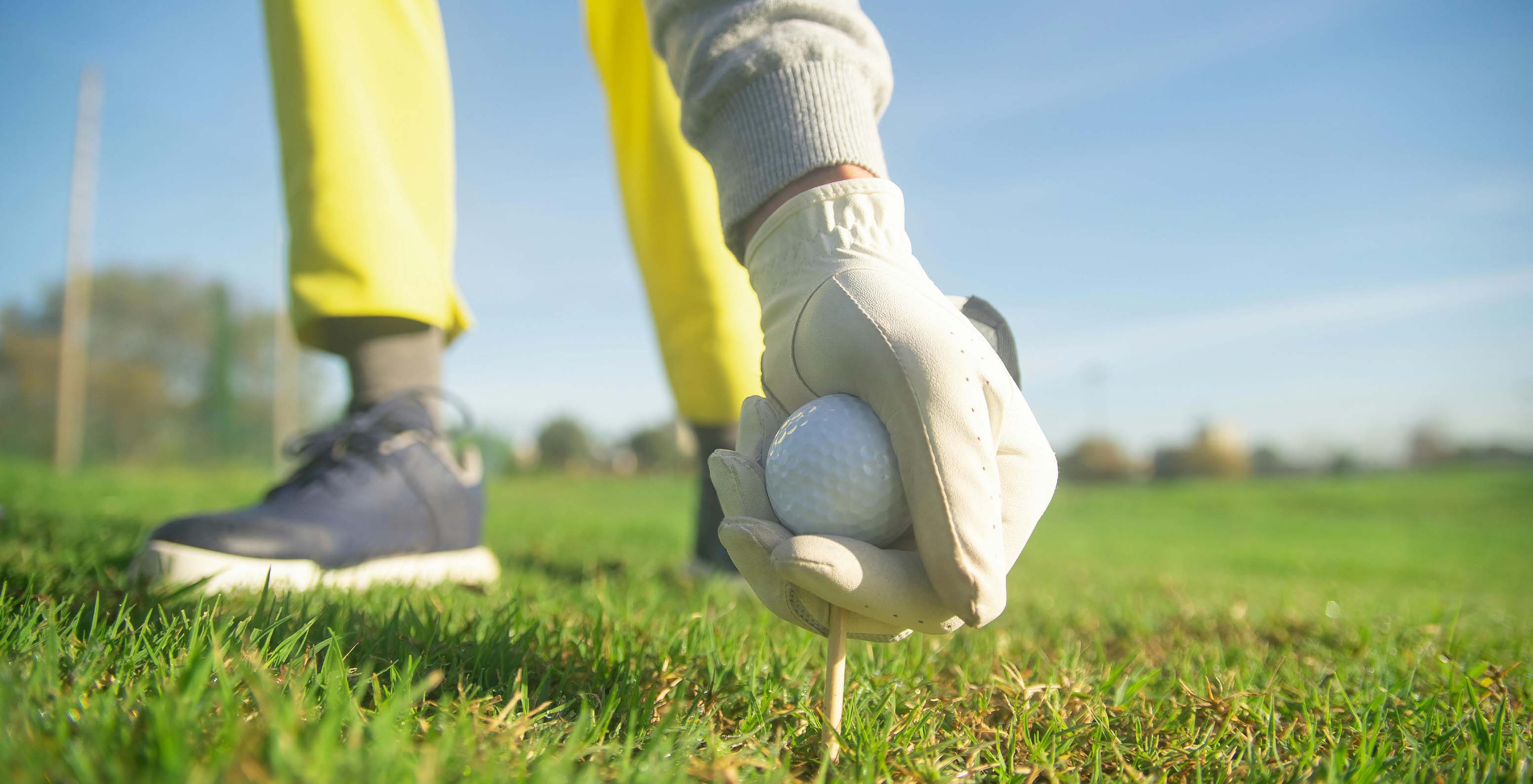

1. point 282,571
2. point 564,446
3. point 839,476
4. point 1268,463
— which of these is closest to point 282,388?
point 564,446

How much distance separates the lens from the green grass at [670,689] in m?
0.78

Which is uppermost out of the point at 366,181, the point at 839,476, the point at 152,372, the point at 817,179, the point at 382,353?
the point at 366,181

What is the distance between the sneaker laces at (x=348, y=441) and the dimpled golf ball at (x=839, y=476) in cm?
144

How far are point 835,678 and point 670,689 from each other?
28 cm

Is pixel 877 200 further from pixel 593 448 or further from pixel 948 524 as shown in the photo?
pixel 593 448

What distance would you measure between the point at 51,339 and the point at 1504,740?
18.4m

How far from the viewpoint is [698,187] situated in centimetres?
252

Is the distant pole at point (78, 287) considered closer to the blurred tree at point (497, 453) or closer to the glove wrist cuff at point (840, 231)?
the blurred tree at point (497, 453)

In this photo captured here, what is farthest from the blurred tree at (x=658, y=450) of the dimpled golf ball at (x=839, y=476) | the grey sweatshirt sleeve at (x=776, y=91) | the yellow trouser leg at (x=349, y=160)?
the dimpled golf ball at (x=839, y=476)

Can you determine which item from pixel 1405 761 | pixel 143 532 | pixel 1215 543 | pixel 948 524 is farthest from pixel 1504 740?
pixel 1215 543

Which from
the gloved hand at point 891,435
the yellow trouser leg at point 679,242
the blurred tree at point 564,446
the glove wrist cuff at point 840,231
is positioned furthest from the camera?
the blurred tree at point 564,446

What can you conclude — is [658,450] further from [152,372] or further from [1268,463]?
[1268,463]

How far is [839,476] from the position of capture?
3.43 ft

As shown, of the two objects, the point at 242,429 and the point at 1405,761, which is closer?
the point at 1405,761
